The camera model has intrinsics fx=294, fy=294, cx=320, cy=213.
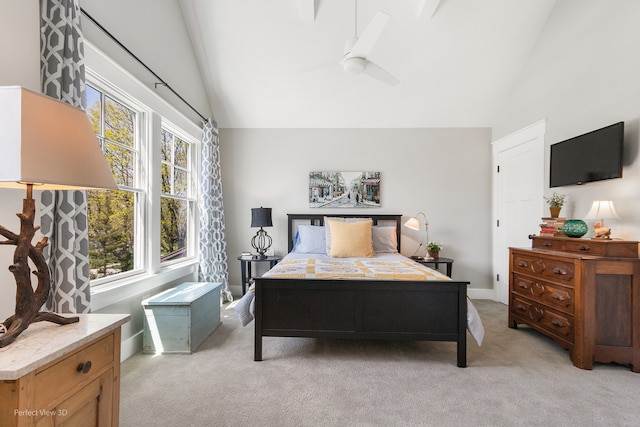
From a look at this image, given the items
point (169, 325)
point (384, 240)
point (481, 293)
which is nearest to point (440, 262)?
point (384, 240)

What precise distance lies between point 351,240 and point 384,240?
2.02 feet

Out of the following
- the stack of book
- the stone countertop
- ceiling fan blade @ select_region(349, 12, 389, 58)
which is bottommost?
the stone countertop

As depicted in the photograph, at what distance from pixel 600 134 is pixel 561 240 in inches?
39.1

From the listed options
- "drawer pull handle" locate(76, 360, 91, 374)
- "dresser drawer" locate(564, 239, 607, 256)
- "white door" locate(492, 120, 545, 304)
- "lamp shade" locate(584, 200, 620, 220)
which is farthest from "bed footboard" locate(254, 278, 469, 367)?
"white door" locate(492, 120, 545, 304)

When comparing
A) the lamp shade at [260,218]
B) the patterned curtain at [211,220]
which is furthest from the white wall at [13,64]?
the lamp shade at [260,218]

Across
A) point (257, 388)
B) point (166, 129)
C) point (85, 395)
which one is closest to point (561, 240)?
point (257, 388)

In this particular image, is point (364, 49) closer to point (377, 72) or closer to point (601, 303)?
point (377, 72)

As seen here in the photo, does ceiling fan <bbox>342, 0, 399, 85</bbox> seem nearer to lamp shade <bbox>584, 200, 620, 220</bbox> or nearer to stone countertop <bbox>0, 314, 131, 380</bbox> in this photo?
lamp shade <bbox>584, 200, 620, 220</bbox>

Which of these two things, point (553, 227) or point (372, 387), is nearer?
point (372, 387)

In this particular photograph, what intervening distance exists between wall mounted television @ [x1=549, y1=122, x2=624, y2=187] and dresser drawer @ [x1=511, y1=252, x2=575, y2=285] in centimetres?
83

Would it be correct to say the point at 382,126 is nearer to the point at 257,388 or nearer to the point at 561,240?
the point at 561,240

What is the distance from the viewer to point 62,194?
172cm

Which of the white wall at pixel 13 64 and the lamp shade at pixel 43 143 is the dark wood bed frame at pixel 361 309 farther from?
Answer: the lamp shade at pixel 43 143

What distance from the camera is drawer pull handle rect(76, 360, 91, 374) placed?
1.04m
